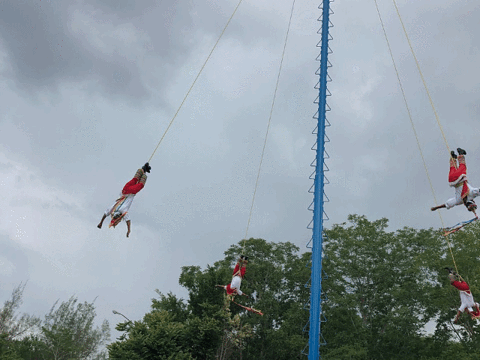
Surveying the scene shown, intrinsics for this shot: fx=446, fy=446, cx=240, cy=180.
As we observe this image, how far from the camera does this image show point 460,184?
10719 mm

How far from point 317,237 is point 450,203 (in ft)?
12.7

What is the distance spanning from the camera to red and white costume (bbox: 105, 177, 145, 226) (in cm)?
1040

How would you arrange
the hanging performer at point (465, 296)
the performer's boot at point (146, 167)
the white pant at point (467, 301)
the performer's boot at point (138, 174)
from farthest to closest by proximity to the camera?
the white pant at point (467, 301), the hanging performer at point (465, 296), the performer's boot at point (146, 167), the performer's boot at point (138, 174)

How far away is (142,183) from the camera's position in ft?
35.7

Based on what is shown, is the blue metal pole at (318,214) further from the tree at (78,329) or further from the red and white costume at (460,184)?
the tree at (78,329)

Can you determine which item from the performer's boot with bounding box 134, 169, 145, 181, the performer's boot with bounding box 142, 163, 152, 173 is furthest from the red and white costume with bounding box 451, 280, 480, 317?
the performer's boot with bounding box 134, 169, 145, 181

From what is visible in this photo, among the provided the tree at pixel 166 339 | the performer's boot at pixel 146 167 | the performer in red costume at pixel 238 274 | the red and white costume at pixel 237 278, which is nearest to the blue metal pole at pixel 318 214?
the performer in red costume at pixel 238 274

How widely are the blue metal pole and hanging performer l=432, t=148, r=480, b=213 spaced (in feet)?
12.0

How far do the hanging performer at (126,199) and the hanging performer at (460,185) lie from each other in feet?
24.3

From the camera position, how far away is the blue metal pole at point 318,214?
1239 centimetres

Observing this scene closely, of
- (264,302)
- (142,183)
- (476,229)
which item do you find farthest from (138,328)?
(476,229)

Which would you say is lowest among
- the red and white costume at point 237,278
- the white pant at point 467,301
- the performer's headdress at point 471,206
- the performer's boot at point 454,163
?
the white pant at point 467,301

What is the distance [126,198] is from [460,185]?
800cm

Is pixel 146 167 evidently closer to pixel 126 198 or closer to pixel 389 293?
pixel 126 198
